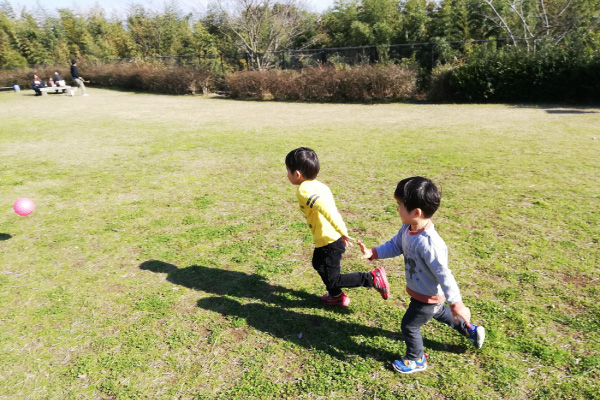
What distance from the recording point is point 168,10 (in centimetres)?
3681

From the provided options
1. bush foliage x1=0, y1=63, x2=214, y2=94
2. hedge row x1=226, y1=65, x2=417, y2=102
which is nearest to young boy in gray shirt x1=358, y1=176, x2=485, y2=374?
hedge row x1=226, y1=65, x2=417, y2=102

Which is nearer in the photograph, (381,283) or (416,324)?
(416,324)

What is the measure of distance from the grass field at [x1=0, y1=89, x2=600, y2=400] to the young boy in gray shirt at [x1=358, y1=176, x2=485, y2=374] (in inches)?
6.4

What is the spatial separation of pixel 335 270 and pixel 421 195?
1.09 metres

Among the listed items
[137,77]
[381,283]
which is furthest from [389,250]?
[137,77]

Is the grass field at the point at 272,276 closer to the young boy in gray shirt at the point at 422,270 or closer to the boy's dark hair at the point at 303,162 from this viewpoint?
the young boy in gray shirt at the point at 422,270

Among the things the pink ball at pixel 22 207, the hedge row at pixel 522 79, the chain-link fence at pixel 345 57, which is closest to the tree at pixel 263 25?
the chain-link fence at pixel 345 57

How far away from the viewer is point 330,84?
1723 centimetres

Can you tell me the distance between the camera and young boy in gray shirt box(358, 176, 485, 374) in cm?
231

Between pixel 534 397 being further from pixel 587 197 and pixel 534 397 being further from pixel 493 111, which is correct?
pixel 493 111

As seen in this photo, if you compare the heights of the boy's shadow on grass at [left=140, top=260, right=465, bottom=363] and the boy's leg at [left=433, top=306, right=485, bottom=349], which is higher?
the boy's leg at [left=433, top=306, right=485, bottom=349]

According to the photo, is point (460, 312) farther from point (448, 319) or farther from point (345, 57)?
point (345, 57)

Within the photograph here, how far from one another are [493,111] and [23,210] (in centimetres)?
1258

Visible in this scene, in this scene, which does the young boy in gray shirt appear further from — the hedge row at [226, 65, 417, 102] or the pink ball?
the hedge row at [226, 65, 417, 102]
